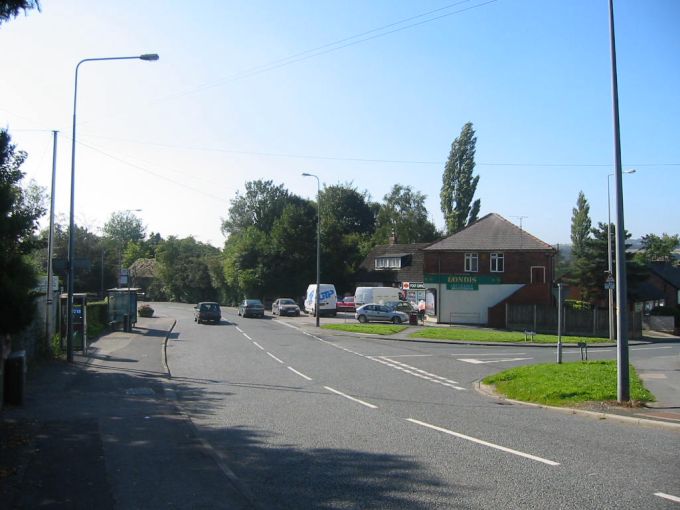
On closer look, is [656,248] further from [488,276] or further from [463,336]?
[463,336]

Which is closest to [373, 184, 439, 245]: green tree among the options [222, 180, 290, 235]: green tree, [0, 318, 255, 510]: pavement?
[222, 180, 290, 235]: green tree

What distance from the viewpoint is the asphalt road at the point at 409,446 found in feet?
20.4

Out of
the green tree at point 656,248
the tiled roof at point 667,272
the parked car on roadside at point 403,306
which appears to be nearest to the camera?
the parked car on roadside at point 403,306

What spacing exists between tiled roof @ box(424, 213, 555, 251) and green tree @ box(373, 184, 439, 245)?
36756 mm

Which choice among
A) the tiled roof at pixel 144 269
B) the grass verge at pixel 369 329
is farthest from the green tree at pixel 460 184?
the tiled roof at pixel 144 269

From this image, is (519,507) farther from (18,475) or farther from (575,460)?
(18,475)

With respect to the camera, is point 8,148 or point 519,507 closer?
point 519,507

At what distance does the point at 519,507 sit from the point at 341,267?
198ft

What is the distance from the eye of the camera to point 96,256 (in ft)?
187

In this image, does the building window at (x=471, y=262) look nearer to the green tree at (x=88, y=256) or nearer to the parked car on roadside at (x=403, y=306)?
the parked car on roadside at (x=403, y=306)

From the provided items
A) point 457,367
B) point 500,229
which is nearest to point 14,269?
point 457,367

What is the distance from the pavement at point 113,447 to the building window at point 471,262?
30490 millimetres

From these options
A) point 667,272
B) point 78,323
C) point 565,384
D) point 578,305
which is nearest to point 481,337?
point 565,384

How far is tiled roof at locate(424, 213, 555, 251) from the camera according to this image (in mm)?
45188
